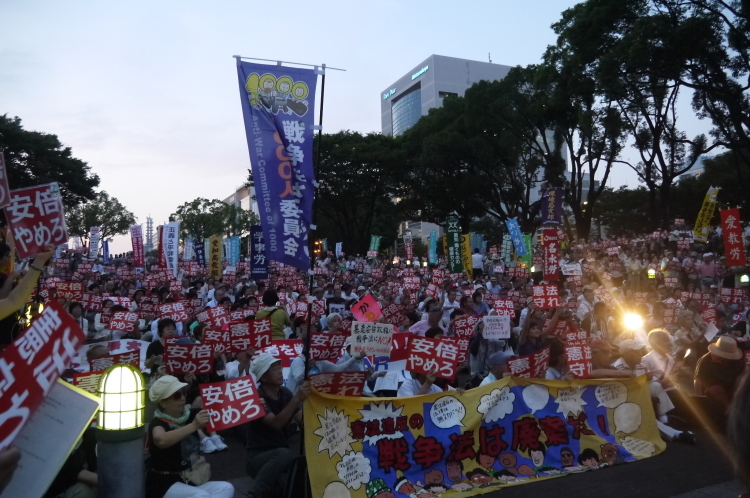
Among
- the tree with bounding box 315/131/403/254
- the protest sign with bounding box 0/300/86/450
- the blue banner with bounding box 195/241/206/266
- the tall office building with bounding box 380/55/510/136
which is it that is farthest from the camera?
the tall office building with bounding box 380/55/510/136

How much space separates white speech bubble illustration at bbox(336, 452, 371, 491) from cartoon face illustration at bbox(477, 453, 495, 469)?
1203 mm

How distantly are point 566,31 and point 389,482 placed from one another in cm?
2213

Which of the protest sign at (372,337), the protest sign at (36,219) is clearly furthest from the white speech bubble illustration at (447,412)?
the protest sign at (36,219)

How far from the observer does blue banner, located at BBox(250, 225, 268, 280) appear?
17094mm

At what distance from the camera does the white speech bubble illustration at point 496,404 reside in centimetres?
596

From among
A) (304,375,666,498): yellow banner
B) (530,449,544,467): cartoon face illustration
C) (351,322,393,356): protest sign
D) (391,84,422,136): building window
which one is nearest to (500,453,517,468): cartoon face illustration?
(304,375,666,498): yellow banner

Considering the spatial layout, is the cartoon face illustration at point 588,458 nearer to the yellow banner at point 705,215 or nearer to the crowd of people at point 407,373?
the crowd of people at point 407,373

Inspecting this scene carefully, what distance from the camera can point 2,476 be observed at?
1.97 m

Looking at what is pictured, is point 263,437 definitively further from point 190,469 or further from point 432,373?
point 432,373

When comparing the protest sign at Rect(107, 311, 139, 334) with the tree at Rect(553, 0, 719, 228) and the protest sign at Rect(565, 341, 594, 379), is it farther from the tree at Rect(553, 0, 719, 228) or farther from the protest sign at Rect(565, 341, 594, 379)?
the tree at Rect(553, 0, 719, 228)

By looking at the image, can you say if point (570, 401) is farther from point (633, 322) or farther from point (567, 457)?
point (633, 322)

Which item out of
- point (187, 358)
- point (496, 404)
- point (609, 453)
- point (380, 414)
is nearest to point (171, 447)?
point (380, 414)

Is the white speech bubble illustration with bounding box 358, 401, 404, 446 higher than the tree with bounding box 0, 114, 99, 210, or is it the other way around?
the tree with bounding box 0, 114, 99, 210

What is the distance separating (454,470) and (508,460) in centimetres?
63
